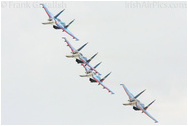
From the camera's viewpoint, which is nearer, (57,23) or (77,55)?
(77,55)

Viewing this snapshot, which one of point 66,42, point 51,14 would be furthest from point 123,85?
point 51,14

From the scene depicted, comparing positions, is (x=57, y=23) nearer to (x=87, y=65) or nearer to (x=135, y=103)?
(x=87, y=65)

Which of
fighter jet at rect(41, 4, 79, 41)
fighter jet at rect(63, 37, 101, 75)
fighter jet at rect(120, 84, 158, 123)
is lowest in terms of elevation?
fighter jet at rect(120, 84, 158, 123)

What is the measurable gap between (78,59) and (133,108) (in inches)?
946

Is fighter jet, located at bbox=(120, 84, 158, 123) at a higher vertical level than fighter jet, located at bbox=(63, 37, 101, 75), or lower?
lower

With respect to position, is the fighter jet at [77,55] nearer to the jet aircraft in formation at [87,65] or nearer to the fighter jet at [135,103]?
the jet aircraft in formation at [87,65]

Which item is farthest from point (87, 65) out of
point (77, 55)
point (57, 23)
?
point (57, 23)

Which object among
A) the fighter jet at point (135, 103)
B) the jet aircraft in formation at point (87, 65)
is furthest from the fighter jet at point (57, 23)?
the fighter jet at point (135, 103)

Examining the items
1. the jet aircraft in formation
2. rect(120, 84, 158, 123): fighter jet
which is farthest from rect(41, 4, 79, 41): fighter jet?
rect(120, 84, 158, 123): fighter jet

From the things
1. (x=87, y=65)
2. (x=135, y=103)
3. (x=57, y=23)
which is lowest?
(x=135, y=103)

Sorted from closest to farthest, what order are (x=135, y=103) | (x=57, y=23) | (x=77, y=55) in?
(x=77, y=55), (x=57, y=23), (x=135, y=103)

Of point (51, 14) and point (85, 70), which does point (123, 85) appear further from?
point (51, 14)

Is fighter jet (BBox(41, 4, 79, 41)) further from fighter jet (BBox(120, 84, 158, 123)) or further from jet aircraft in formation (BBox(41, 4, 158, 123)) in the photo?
fighter jet (BBox(120, 84, 158, 123))

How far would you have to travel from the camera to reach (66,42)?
146500 millimetres
